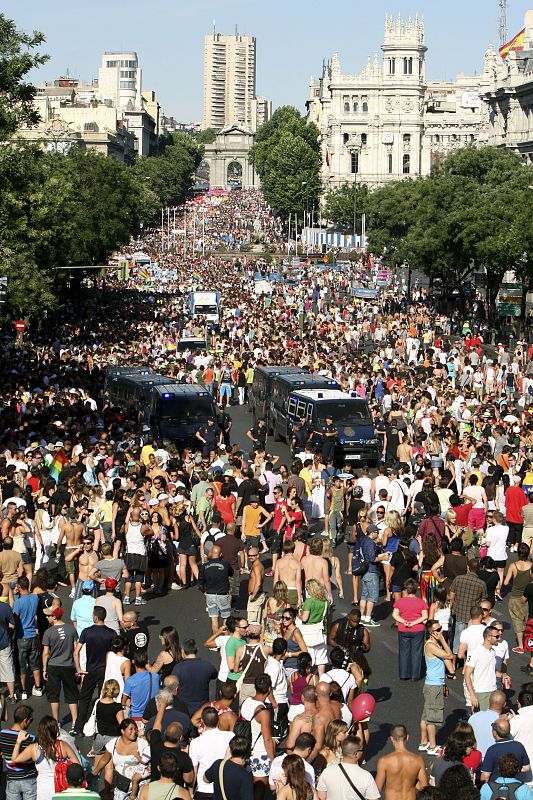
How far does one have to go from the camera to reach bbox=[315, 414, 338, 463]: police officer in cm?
3041

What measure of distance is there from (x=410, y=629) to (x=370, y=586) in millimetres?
2885

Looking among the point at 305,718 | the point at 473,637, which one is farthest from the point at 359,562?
the point at 305,718

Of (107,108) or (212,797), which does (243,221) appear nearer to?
(107,108)

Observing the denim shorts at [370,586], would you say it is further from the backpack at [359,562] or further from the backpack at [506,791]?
the backpack at [506,791]

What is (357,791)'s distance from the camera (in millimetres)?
10859

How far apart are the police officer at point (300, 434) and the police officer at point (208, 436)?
5.04 ft

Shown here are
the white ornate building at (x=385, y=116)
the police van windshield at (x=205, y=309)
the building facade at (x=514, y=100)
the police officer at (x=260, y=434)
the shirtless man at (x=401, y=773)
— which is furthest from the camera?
the white ornate building at (x=385, y=116)

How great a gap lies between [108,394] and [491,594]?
22927 millimetres

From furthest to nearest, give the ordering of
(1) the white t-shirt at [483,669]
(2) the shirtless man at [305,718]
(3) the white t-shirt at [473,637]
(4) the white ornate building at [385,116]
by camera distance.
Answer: (4) the white ornate building at [385,116] < (3) the white t-shirt at [473,637] < (1) the white t-shirt at [483,669] < (2) the shirtless man at [305,718]

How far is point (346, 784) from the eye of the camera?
10.9 meters

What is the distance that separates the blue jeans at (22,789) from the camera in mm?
11617

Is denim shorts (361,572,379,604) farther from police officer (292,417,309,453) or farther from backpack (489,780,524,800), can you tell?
police officer (292,417,309,453)

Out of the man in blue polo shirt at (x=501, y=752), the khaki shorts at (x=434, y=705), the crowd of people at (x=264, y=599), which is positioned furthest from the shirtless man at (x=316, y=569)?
the man in blue polo shirt at (x=501, y=752)

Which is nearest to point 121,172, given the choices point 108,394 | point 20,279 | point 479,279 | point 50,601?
point 479,279
